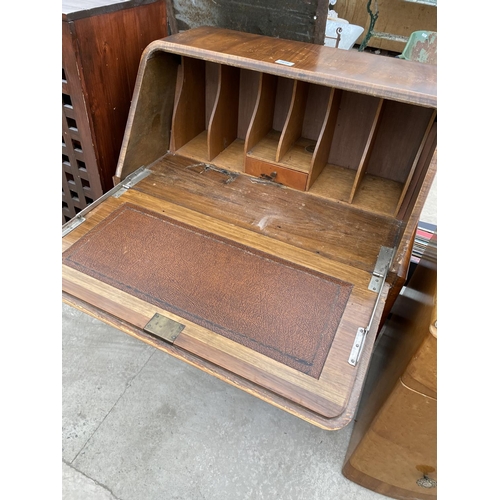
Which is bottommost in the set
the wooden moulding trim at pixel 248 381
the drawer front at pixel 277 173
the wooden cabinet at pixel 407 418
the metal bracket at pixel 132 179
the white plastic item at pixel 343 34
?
the wooden cabinet at pixel 407 418

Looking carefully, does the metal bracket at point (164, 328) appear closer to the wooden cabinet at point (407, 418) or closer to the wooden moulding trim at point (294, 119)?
the wooden cabinet at point (407, 418)

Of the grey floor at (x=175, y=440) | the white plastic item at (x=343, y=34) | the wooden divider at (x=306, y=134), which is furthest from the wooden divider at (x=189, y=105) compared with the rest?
the white plastic item at (x=343, y=34)

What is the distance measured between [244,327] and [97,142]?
0.84m

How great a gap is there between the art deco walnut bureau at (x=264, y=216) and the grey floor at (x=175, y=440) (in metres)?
0.70

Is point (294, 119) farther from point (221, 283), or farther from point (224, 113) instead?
point (221, 283)

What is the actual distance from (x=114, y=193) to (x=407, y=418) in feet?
3.50

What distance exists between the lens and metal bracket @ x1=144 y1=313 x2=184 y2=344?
0.86 meters

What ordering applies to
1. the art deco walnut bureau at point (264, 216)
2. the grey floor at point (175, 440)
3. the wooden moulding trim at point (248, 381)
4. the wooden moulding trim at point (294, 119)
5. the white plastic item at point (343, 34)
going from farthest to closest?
the white plastic item at point (343, 34), the grey floor at point (175, 440), the wooden moulding trim at point (294, 119), the art deco walnut bureau at point (264, 216), the wooden moulding trim at point (248, 381)

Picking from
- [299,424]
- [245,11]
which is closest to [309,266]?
[299,424]

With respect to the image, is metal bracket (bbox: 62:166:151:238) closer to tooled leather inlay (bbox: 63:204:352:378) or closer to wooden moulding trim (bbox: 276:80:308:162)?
tooled leather inlay (bbox: 63:204:352:378)

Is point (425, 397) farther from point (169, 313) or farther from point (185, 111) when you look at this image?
point (185, 111)

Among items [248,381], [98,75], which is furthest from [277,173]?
[248,381]

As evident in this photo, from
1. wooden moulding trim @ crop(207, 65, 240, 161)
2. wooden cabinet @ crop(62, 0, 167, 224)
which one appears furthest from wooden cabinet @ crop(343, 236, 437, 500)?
wooden cabinet @ crop(62, 0, 167, 224)

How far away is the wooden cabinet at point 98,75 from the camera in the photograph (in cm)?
109
